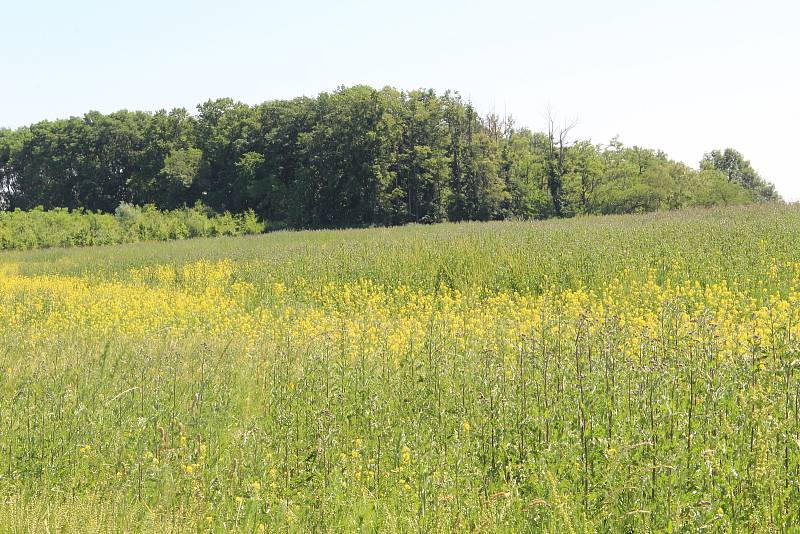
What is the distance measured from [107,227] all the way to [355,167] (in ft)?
61.5

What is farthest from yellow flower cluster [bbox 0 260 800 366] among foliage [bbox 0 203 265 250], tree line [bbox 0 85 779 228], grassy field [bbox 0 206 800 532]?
Answer: tree line [bbox 0 85 779 228]

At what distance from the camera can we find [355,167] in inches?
1972

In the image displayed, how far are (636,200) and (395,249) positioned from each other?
41315 mm

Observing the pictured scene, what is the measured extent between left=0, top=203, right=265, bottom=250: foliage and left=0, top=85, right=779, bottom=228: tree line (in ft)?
21.0

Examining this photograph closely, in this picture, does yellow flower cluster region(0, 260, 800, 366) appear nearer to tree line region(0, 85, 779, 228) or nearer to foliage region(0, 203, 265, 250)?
foliage region(0, 203, 265, 250)

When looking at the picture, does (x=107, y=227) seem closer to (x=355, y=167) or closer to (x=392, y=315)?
(x=355, y=167)

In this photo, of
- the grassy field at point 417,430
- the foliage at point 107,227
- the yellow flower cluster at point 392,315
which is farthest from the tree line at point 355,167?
the grassy field at point 417,430

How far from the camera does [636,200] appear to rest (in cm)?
5200

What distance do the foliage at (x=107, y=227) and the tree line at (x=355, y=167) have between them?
6.40 m

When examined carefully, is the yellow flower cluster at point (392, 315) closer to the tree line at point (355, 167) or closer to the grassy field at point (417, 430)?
the grassy field at point (417, 430)

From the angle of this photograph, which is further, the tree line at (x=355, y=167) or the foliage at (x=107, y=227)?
the tree line at (x=355, y=167)

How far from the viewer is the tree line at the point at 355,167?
50.2 meters

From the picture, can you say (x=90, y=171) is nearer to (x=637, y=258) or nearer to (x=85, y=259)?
(x=85, y=259)

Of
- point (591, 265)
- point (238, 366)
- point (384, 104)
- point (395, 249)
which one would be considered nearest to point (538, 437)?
point (238, 366)
